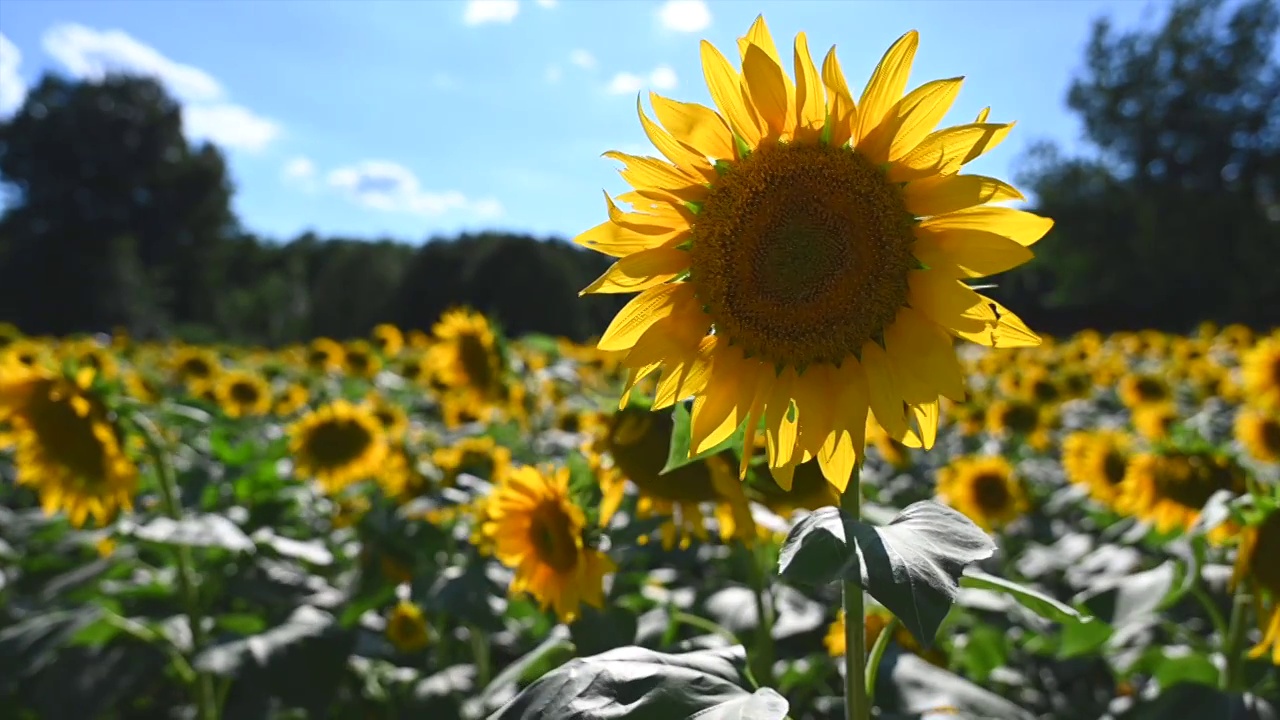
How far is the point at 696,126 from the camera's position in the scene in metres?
1.34

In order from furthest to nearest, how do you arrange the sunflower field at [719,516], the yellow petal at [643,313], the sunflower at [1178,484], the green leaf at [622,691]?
the sunflower at [1178,484]
the yellow petal at [643,313]
the sunflower field at [719,516]
the green leaf at [622,691]

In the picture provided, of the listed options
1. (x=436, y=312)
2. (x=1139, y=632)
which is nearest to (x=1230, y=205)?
(x=436, y=312)

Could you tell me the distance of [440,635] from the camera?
3.10 metres

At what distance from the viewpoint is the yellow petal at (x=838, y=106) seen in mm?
1262

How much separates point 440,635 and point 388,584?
0.35 metres

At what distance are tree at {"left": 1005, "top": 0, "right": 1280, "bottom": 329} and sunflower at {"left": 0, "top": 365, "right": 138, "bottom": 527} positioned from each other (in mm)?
31181

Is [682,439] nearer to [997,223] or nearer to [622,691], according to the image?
[622,691]

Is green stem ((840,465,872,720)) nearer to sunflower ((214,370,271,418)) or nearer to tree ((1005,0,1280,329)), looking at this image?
sunflower ((214,370,271,418))

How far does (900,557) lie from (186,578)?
2.18 m

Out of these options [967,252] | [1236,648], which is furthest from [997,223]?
[1236,648]

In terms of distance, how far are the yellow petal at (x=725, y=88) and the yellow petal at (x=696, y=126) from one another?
0.02 metres

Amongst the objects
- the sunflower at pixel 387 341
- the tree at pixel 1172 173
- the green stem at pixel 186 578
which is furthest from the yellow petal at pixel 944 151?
the tree at pixel 1172 173

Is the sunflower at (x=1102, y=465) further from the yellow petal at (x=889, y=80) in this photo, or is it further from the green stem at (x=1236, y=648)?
the yellow petal at (x=889, y=80)

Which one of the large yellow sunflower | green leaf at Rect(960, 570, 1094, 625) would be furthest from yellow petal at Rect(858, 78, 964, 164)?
green leaf at Rect(960, 570, 1094, 625)
